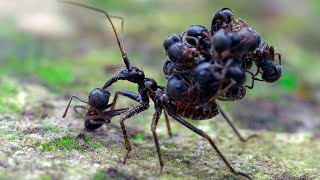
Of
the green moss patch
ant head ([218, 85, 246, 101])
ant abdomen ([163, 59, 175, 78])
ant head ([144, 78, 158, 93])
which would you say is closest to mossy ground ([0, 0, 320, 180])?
the green moss patch

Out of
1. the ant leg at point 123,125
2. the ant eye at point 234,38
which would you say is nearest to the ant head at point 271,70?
the ant eye at point 234,38

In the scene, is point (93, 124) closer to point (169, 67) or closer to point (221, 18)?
point (169, 67)

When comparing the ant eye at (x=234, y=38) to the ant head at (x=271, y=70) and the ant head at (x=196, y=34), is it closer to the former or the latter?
the ant head at (x=196, y=34)

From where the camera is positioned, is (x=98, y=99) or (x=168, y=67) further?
(x=98, y=99)

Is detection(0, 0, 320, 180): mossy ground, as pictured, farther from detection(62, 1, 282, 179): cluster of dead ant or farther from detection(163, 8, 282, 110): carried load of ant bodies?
detection(163, 8, 282, 110): carried load of ant bodies

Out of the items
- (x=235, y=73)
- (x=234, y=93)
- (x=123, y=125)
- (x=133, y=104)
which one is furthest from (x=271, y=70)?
(x=133, y=104)

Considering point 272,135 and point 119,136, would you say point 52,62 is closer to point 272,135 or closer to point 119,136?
point 119,136
